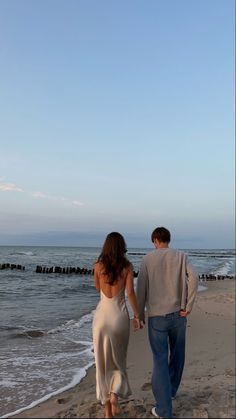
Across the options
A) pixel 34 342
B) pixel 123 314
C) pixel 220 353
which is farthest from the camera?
pixel 34 342

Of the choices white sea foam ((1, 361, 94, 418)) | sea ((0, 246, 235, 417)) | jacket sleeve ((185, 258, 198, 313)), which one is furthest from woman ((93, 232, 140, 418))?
sea ((0, 246, 235, 417))

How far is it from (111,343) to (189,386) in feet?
6.96

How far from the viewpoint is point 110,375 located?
4590 mm

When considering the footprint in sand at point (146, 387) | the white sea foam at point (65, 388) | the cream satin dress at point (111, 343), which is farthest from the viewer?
the footprint in sand at point (146, 387)

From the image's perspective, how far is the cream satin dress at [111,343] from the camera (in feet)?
14.7

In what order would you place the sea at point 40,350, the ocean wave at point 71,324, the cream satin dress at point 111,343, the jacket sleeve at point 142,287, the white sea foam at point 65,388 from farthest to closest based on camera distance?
1. the ocean wave at point 71,324
2. the sea at point 40,350
3. the white sea foam at point 65,388
4. the jacket sleeve at point 142,287
5. the cream satin dress at point 111,343

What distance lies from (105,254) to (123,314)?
64 cm

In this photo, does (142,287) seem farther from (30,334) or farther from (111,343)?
(30,334)

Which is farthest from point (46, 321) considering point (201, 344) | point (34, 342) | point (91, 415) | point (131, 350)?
point (91, 415)

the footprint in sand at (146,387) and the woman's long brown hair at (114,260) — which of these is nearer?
the woman's long brown hair at (114,260)

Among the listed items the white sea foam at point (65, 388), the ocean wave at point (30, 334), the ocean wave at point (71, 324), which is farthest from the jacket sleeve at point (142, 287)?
the ocean wave at point (71, 324)

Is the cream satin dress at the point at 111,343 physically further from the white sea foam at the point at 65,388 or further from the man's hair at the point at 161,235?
the white sea foam at the point at 65,388

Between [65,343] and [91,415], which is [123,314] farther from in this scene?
[65,343]

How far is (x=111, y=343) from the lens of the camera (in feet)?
14.8
